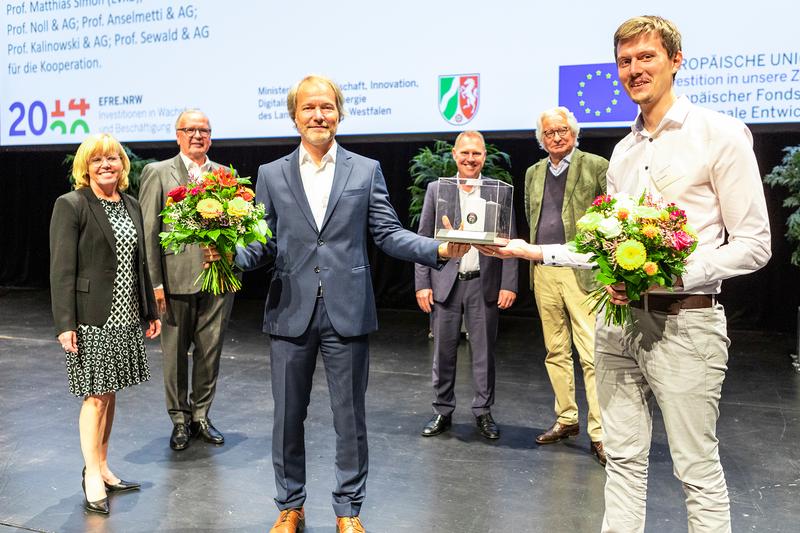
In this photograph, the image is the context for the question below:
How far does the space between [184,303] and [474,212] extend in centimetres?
196

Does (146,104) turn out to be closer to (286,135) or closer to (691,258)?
(286,135)

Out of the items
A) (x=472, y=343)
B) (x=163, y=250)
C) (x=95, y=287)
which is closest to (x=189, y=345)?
(x=163, y=250)

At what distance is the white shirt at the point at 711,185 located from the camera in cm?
203

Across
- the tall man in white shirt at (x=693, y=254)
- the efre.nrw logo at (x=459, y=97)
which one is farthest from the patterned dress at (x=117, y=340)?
the efre.nrw logo at (x=459, y=97)

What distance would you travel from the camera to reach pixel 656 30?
2.08m

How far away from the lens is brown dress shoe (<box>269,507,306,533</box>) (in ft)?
9.49

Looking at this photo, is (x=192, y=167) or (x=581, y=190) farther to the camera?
(x=192, y=167)

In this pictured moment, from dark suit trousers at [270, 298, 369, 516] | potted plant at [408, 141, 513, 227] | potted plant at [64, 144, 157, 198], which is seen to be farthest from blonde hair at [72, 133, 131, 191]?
potted plant at [64, 144, 157, 198]

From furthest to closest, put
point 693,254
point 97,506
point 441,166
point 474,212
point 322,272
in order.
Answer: point 441,166
point 97,506
point 322,272
point 474,212
point 693,254

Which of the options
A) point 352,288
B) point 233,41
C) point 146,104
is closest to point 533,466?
point 352,288

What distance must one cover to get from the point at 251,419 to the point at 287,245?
188cm

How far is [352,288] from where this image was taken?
2824 millimetres

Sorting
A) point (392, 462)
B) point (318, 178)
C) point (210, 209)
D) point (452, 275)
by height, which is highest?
point (318, 178)

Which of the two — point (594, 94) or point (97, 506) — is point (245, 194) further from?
point (594, 94)
